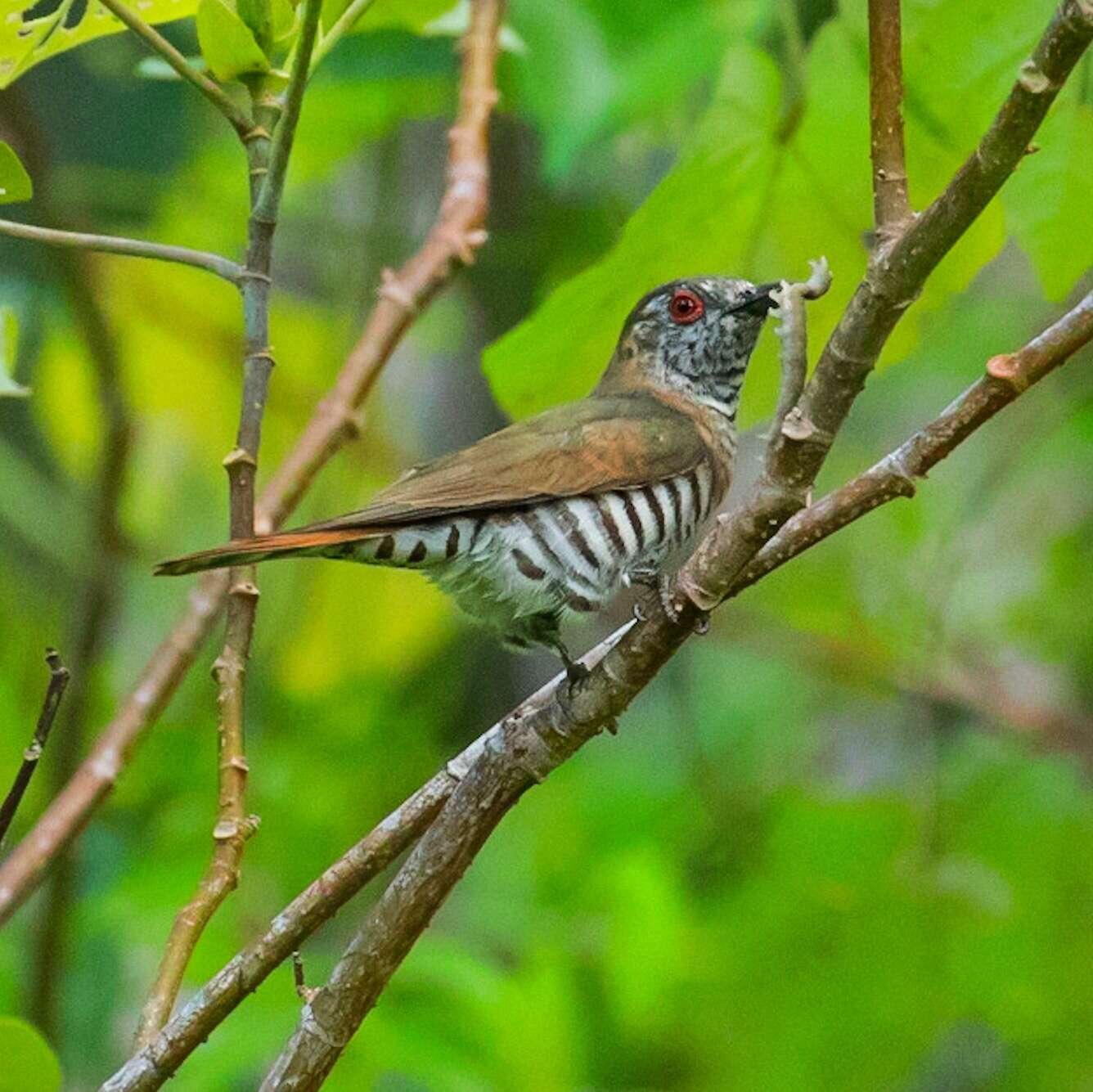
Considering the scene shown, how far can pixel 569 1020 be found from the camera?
3.96 metres

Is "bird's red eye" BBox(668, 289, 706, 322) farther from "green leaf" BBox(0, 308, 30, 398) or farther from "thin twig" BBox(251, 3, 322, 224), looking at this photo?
"thin twig" BBox(251, 3, 322, 224)

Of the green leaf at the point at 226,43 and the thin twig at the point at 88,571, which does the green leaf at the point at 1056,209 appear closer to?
the green leaf at the point at 226,43

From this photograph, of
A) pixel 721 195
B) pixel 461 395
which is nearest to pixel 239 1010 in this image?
pixel 721 195

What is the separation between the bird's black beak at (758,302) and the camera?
2.97m

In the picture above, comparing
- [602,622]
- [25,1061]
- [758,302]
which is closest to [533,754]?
[25,1061]

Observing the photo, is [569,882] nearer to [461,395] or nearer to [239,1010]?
[239,1010]

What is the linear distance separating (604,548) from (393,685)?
2.70 m

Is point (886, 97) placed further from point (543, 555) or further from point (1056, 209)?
point (543, 555)

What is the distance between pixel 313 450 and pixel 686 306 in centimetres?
111

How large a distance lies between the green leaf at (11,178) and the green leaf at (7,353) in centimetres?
32

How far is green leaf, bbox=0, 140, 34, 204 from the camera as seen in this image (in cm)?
202

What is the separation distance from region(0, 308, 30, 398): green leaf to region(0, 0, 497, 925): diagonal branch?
2.11 ft

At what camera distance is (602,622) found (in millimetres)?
5770

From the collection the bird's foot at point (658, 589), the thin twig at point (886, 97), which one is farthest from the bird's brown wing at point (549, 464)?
the thin twig at point (886, 97)
